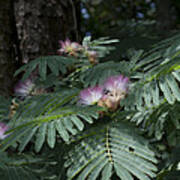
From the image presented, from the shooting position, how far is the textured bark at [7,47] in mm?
1705

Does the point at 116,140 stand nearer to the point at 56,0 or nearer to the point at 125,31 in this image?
the point at 56,0

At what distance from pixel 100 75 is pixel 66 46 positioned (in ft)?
1.18

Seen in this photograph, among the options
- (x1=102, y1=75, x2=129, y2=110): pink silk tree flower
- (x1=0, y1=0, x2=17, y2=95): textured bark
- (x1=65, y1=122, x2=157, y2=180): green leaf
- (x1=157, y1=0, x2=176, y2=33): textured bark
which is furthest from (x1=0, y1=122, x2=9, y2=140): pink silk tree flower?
(x1=157, y1=0, x2=176, y2=33): textured bark

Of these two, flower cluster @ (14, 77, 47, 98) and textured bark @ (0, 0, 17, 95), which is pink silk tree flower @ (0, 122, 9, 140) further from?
textured bark @ (0, 0, 17, 95)

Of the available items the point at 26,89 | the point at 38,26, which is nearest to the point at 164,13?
the point at 38,26

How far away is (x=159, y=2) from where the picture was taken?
377 centimetres

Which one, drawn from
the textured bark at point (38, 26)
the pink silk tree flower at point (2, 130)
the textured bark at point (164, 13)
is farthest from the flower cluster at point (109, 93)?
the textured bark at point (164, 13)

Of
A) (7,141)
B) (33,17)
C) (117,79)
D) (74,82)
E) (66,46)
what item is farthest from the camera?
(33,17)

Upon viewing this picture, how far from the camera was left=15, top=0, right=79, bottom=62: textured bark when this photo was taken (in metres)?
1.73

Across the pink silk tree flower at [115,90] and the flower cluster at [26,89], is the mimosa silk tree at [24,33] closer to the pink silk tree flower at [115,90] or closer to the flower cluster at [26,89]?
the flower cluster at [26,89]

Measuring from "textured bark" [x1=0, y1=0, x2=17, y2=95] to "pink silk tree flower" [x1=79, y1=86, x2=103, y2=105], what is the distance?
2.25ft

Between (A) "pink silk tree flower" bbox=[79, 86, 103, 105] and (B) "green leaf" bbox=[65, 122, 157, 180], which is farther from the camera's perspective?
(A) "pink silk tree flower" bbox=[79, 86, 103, 105]

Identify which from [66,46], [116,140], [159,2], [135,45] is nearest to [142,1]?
[159,2]

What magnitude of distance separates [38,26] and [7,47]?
20 cm
